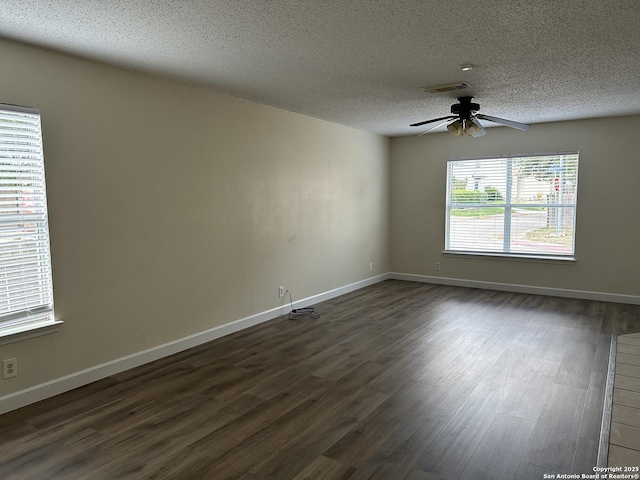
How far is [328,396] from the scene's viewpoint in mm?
3064

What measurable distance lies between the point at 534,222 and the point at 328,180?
3165 mm

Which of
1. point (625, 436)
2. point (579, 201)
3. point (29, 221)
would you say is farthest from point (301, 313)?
point (579, 201)

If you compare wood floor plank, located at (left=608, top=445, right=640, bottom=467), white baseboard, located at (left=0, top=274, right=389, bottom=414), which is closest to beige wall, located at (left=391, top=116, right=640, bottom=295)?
white baseboard, located at (left=0, top=274, right=389, bottom=414)

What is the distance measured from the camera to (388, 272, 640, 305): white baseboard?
576cm

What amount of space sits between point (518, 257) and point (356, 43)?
15.4 ft

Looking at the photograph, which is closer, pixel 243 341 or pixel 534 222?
pixel 243 341

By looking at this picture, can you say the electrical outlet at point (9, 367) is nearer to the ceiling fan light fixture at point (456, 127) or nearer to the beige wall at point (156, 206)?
the beige wall at point (156, 206)

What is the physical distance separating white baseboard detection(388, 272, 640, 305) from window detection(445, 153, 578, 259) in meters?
0.48

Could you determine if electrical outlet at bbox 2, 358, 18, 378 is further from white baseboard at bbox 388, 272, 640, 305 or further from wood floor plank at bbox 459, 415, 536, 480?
white baseboard at bbox 388, 272, 640, 305

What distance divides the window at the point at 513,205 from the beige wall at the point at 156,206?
253 centimetres

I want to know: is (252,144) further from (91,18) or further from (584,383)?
(584,383)

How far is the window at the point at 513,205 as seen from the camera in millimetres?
6129


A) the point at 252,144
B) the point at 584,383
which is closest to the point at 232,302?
the point at 252,144

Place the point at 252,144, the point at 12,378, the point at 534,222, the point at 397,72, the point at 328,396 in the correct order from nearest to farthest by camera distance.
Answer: the point at 12,378 < the point at 328,396 < the point at 397,72 < the point at 252,144 < the point at 534,222
